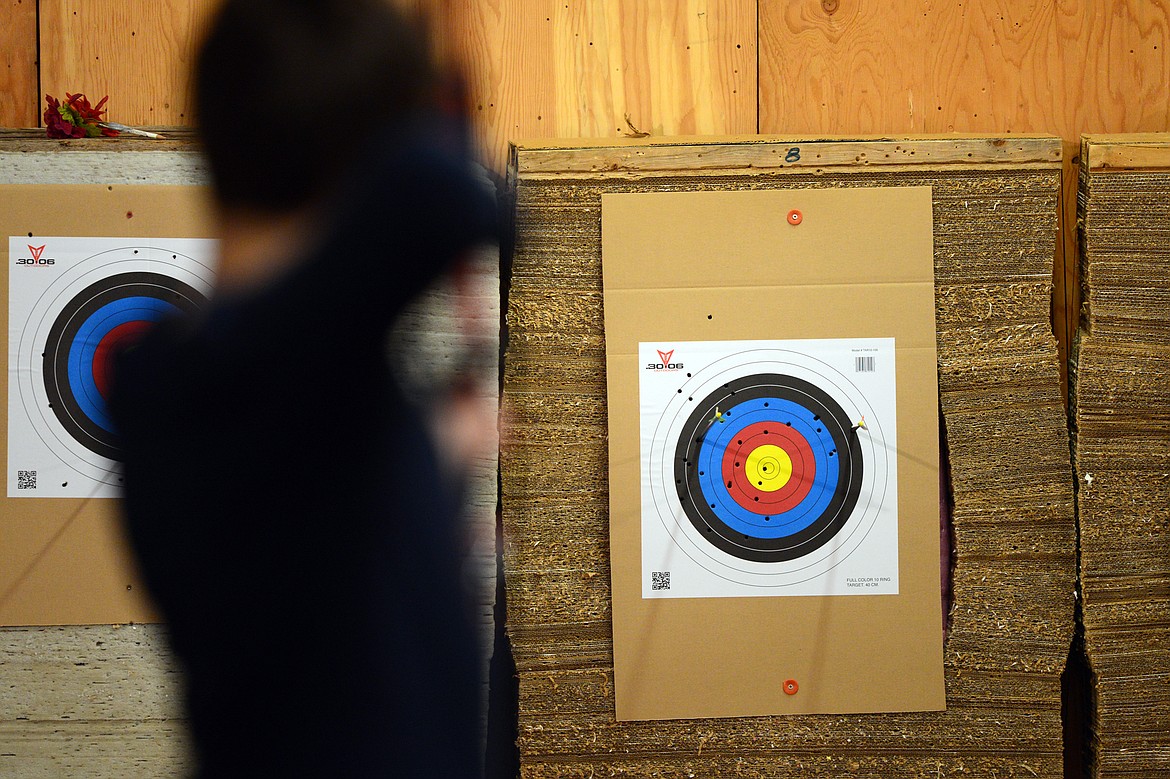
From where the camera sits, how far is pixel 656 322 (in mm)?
1128

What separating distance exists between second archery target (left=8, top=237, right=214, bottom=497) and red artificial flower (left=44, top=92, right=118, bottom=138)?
146 mm

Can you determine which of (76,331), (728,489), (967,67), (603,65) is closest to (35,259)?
(76,331)

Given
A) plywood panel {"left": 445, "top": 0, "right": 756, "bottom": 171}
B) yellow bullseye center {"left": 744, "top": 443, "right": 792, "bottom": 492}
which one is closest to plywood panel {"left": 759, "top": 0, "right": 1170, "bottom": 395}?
plywood panel {"left": 445, "top": 0, "right": 756, "bottom": 171}

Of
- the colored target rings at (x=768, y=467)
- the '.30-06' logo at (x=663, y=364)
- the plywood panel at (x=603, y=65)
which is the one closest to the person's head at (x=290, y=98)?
the plywood panel at (x=603, y=65)

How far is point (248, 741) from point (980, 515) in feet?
3.11

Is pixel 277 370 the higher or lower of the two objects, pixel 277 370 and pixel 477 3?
the lower

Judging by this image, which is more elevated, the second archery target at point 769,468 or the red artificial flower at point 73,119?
the red artificial flower at point 73,119

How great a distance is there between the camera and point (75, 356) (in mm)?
1136

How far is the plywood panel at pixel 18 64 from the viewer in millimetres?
1175

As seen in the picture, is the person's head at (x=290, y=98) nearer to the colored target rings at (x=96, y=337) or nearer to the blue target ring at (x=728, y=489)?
the colored target rings at (x=96, y=337)

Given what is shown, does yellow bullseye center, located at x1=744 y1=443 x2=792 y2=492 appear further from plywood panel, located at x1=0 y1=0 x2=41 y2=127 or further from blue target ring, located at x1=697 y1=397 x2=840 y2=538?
plywood panel, located at x1=0 y1=0 x2=41 y2=127

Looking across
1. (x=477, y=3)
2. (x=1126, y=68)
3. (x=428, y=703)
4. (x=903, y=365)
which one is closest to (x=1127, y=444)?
(x=903, y=365)

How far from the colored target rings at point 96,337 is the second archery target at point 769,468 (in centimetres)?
67

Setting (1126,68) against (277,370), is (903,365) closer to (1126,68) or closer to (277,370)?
(1126,68)
